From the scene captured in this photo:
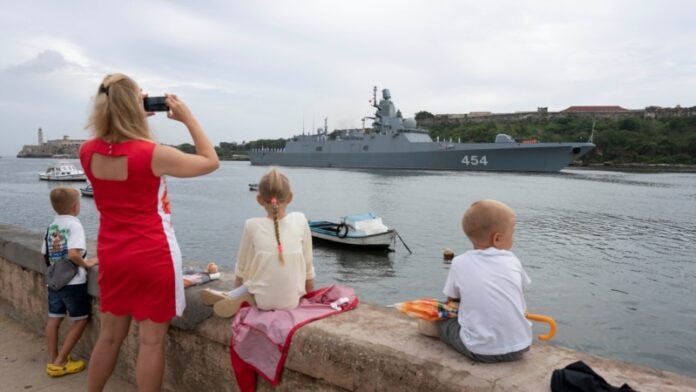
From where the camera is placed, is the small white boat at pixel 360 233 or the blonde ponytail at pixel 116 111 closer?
the blonde ponytail at pixel 116 111

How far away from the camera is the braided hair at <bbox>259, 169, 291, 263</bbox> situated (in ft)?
7.56

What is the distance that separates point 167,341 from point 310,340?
100 centimetres

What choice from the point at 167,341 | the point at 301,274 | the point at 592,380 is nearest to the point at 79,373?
the point at 167,341

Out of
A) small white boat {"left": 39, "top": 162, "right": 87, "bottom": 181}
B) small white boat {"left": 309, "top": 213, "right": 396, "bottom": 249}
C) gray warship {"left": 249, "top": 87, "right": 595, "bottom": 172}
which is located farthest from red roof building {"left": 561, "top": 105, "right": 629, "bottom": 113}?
small white boat {"left": 309, "top": 213, "right": 396, "bottom": 249}

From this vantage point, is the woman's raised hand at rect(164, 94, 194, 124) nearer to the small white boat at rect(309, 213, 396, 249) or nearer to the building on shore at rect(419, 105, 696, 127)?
the small white boat at rect(309, 213, 396, 249)

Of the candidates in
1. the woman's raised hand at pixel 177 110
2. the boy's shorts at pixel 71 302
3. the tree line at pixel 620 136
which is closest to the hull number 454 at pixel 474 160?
the tree line at pixel 620 136

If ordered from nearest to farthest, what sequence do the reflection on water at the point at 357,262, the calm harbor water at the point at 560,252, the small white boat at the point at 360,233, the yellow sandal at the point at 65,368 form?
the yellow sandal at the point at 65,368 → the calm harbor water at the point at 560,252 → the reflection on water at the point at 357,262 → the small white boat at the point at 360,233

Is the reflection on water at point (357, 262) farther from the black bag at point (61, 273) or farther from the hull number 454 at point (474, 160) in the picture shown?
the hull number 454 at point (474, 160)

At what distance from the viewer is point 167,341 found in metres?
2.61

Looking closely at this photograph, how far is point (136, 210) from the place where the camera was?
2.00 meters

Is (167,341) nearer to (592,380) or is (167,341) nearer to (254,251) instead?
(254,251)

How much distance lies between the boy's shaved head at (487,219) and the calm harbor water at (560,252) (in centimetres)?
705

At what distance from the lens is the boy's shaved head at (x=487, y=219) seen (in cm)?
199

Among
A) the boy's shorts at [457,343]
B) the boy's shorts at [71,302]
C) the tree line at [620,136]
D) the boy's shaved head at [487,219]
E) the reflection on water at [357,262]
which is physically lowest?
the reflection on water at [357,262]
